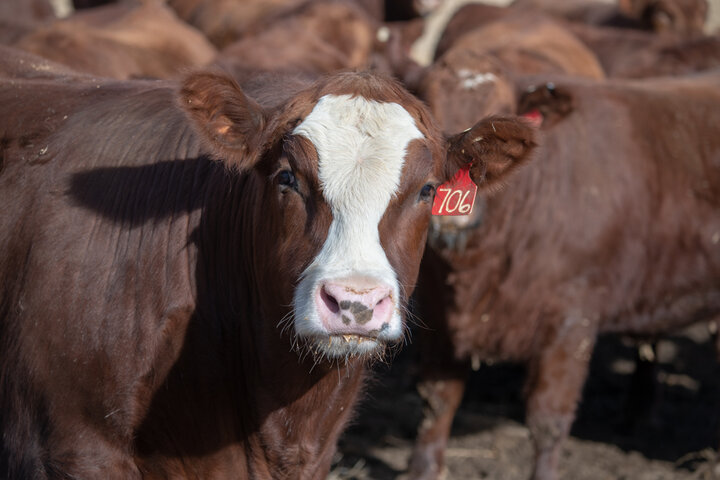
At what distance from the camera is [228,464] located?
317cm

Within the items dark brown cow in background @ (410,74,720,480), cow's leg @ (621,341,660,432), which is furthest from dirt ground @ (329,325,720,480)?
dark brown cow in background @ (410,74,720,480)

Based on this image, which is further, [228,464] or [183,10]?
[183,10]

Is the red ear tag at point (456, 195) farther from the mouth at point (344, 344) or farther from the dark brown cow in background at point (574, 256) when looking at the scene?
the dark brown cow in background at point (574, 256)

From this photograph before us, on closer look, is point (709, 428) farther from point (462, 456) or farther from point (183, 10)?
point (183, 10)

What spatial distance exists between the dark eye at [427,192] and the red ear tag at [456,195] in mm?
164

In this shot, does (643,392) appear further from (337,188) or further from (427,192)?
(337,188)

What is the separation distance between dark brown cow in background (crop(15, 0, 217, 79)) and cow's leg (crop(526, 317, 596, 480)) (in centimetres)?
308

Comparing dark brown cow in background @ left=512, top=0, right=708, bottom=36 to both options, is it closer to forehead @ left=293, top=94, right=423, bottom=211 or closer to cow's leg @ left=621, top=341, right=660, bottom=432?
cow's leg @ left=621, top=341, right=660, bottom=432

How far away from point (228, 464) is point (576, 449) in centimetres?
338

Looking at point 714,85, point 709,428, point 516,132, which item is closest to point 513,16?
point 714,85

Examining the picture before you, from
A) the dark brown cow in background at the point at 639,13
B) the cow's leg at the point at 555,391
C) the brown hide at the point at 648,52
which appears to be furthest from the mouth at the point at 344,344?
the dark brown cow in background at the point at 639,13

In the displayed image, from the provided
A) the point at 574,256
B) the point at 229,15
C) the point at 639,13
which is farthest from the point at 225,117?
the point at 639,13

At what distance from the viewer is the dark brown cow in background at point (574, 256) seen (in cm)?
524

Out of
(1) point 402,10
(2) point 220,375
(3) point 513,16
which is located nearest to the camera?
(2) point 220,375
